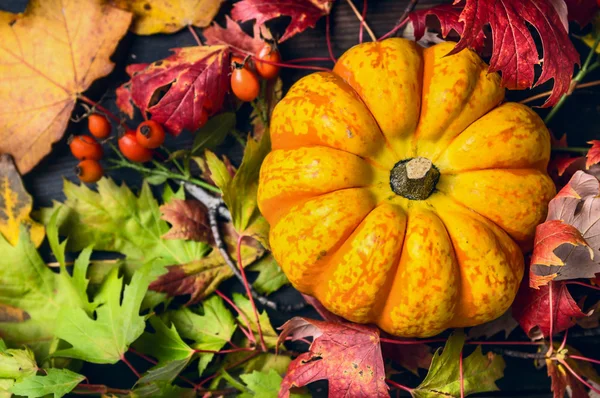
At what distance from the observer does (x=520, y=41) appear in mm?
929

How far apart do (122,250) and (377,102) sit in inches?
26.1

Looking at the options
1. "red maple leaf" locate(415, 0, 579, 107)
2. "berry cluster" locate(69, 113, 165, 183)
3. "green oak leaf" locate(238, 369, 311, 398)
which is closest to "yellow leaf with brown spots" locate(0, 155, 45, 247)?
"berry cluster" locate(69, 113, 165, 183)

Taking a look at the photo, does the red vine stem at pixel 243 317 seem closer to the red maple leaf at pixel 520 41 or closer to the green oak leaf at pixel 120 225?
the green oak leaf at pixel 120 225

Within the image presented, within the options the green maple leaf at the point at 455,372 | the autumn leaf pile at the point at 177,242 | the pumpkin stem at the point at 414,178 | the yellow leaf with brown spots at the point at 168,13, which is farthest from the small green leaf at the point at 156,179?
the green maple leaf at the point at 455,372

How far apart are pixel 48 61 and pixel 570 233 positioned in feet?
3.63

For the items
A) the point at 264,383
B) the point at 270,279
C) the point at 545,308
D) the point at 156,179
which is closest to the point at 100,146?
the point at 156,179

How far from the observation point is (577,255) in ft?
3.21

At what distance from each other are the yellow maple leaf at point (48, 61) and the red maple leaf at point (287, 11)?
0.28m

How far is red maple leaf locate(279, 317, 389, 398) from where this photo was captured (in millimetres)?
963

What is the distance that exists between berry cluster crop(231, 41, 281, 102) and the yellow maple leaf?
0.95ft

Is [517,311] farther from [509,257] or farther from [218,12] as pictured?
[218,12]

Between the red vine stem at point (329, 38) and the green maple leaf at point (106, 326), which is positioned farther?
the red vine stem at point (329, 38)

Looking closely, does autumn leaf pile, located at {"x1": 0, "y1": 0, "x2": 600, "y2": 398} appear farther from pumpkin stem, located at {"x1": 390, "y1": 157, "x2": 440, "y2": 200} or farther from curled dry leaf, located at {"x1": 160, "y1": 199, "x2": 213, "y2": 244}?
pumpkin stem, located at {"x1": 390, "y1": 157, "x2": 440, "y2": 200}

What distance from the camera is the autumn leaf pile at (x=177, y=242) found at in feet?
3.51
